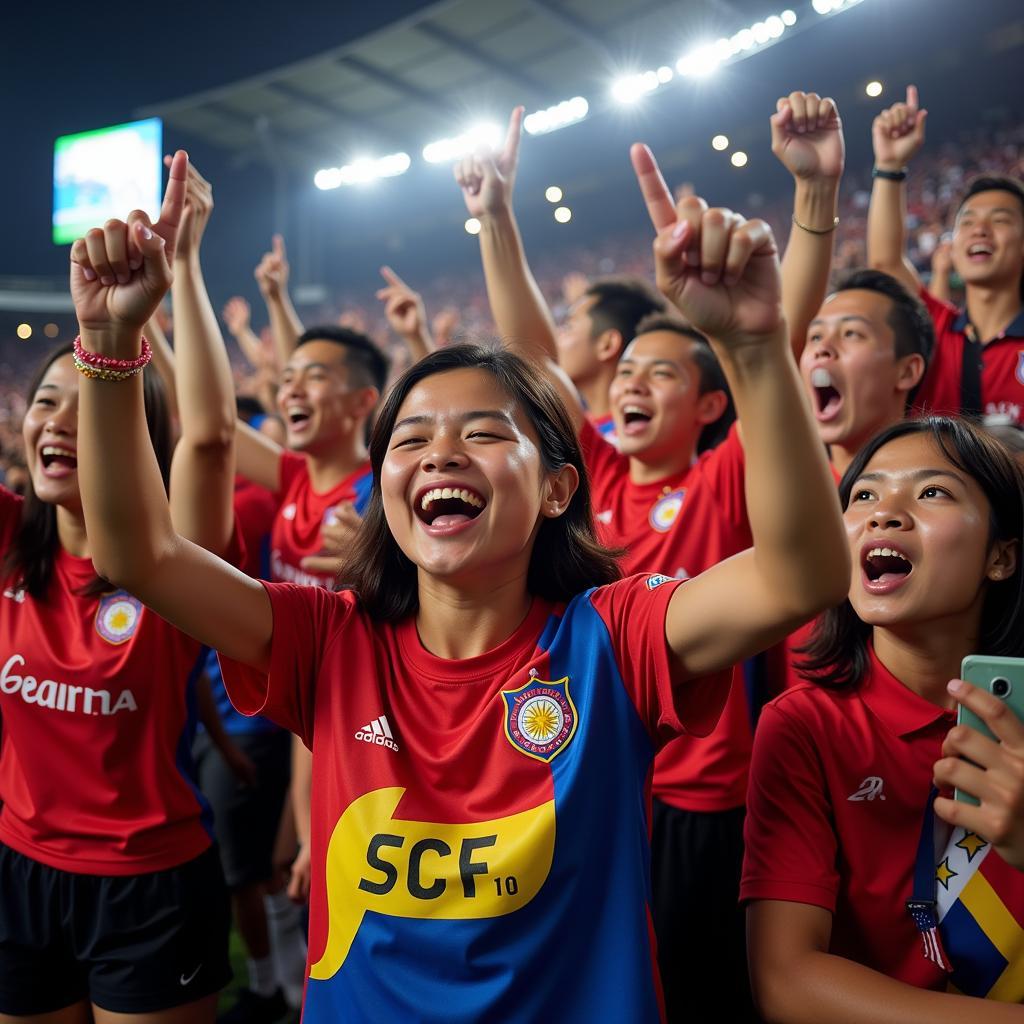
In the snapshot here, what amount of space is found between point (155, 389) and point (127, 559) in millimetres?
1005

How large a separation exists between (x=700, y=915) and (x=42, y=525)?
1846mm

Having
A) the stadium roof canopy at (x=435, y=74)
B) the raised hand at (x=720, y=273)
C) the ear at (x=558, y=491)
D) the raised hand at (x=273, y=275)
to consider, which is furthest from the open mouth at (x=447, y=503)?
the stadium roof canopy at (x=435, y=74)

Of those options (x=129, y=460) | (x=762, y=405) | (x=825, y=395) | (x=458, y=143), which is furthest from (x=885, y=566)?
(x=458, y=143)

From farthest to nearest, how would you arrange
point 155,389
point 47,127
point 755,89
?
point 47,127
point 755,89
point 155,389

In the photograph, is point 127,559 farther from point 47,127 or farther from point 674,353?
point 47,127

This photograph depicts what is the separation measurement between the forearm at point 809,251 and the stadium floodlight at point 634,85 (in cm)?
1635

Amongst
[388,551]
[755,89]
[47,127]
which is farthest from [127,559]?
[47,127]

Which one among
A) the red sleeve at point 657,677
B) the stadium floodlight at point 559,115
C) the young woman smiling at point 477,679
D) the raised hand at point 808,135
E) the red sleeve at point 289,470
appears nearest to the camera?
the young woman smiling at point 477,679

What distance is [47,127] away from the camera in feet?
71.6

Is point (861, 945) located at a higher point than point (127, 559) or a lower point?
lower

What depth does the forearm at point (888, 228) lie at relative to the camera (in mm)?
3500

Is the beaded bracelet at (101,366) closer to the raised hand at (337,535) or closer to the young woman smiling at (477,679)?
the young woman smiling at (477,679)

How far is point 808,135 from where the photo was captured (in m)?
2.35

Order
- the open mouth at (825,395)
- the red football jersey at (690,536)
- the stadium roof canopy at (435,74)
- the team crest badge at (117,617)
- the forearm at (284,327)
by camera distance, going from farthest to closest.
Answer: the stadium roof canopy at (435,74), the forearm at (284,327), the open mouth at (825,395), the red football jersey at (690,536), the team crest badge at (117,617)
